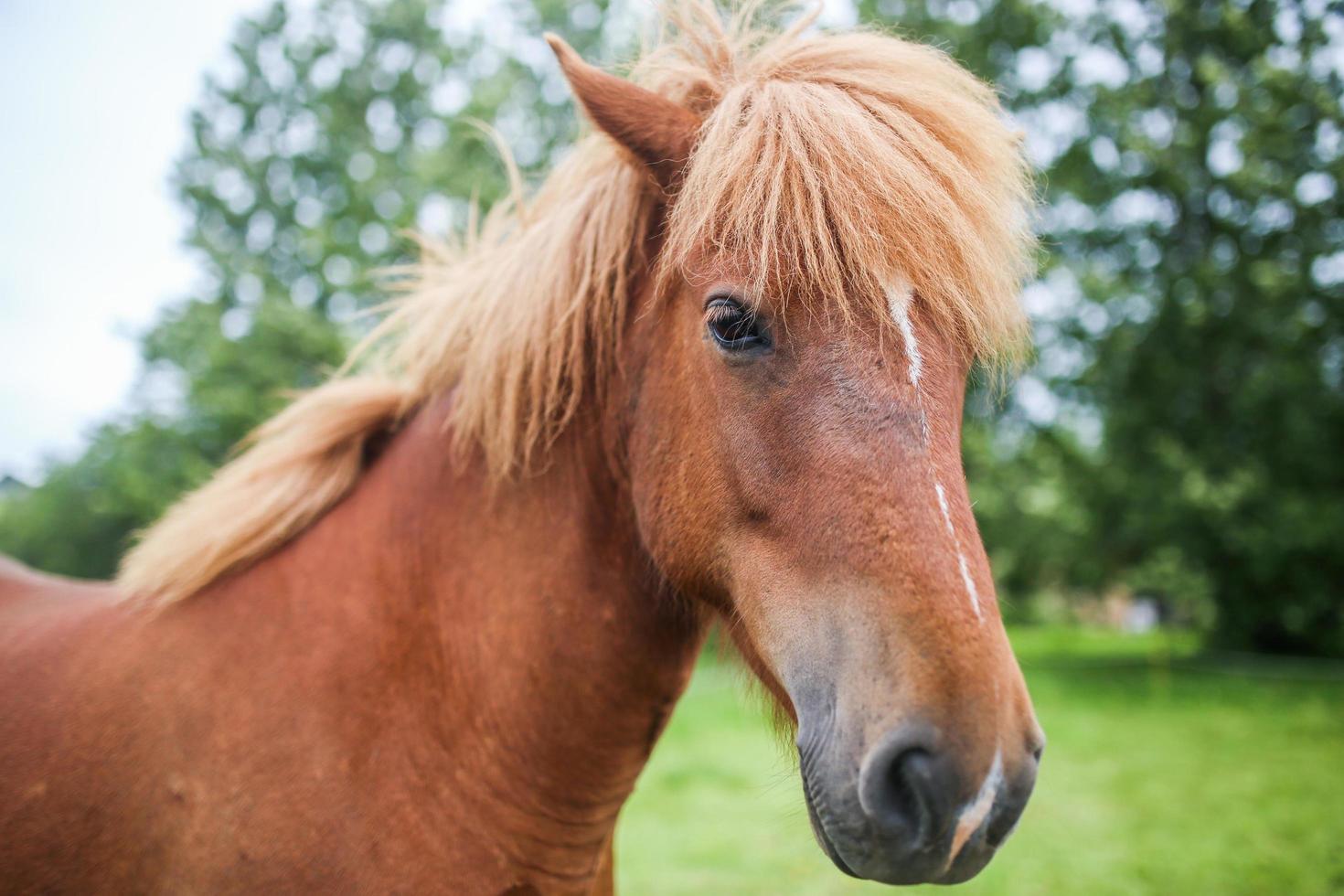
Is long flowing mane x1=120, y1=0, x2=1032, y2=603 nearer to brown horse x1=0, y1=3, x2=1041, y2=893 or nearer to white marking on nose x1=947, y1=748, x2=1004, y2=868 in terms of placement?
brown horse x1=0, y1=3, x2=1041, y2=893

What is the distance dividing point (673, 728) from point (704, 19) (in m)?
10.3

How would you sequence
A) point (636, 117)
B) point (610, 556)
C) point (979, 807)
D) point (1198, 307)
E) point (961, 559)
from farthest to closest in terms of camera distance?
point (1198, 307) < point (610, 556) < point (636, 117) < point (961, 559) < point (979, 807)

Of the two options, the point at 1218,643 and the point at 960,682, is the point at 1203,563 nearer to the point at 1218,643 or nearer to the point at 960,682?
the point at 1218,643

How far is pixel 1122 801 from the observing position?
735 cm

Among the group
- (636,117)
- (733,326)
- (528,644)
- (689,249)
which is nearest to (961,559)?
(733,326)

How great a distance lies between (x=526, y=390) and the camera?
1938 millimetres

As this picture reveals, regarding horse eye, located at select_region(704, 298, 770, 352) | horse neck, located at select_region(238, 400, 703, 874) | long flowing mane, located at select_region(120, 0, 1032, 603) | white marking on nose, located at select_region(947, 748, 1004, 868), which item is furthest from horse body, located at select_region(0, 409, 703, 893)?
white marking on nose, located at select_region(947, 748, 1004, 868)

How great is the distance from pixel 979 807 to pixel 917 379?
70cm

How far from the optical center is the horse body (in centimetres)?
172

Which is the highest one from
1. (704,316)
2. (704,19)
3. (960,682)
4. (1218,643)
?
(704,19)

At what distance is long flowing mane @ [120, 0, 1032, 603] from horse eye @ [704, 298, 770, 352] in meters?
0.08

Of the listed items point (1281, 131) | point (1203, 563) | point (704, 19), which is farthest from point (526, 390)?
point (1203, 563)

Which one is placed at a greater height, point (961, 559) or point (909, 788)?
point (961, 559)

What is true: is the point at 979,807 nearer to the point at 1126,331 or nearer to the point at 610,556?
the point at 610,556
